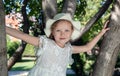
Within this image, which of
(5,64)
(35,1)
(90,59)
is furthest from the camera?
(90,59)

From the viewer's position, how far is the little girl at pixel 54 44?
11.7ft

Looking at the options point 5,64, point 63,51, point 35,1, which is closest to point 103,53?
point 63,51

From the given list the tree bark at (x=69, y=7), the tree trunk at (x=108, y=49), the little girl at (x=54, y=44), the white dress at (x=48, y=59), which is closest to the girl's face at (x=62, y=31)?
the little girl at (x=54, y=44)

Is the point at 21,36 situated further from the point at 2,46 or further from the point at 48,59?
the point at 2,46

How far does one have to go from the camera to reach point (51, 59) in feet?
12.2

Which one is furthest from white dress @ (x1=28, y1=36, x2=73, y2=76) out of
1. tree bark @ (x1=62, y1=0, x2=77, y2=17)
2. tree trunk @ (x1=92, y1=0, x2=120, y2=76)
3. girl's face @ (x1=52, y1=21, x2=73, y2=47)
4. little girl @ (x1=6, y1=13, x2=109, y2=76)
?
tree bark @ (x1=62, y1=0, x2=77, y2=17)

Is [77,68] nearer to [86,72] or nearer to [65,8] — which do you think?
[86,72]

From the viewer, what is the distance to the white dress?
3654mm

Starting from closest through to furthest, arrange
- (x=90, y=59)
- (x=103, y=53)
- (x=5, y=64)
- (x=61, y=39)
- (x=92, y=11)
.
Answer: (x=5, y=64), (x=61, y=39), (x=103, y=53), (x=90, y=59), (x=92, y=11)

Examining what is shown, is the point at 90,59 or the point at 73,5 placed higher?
the point at 73,5

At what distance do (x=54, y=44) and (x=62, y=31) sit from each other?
25 centimetres

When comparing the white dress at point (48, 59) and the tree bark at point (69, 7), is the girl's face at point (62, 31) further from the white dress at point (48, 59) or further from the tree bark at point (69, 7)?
the tree bark at point (69, 7)

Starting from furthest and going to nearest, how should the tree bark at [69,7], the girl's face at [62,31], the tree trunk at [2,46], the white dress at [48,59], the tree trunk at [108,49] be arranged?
the tree bark at [69,7] → the tree trunk at [108,49] → the white dress at [48,59] → the girl's face at [62,31] → the tree trunk at [2,46]

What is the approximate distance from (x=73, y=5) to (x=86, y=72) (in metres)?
12.0
